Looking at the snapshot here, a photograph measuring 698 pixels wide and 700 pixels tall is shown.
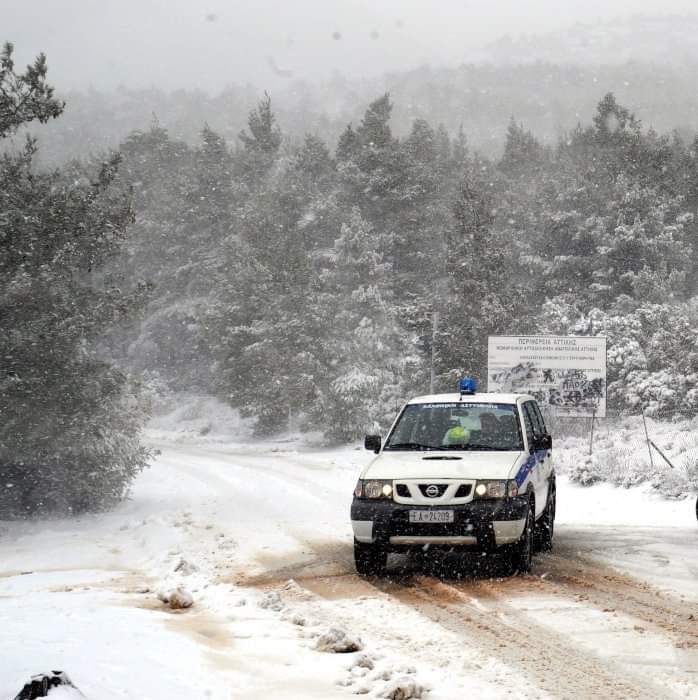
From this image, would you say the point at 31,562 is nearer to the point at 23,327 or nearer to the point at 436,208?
the point at 23,327

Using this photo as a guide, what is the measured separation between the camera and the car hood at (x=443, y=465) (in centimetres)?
866

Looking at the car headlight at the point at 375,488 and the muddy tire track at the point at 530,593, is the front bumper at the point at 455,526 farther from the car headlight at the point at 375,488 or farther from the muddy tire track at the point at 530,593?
the muddy tire track at the point at 530,593

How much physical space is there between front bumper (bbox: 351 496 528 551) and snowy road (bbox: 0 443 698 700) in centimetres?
43

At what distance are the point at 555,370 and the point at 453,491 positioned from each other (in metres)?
15.2

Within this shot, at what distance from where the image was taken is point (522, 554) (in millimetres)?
8828

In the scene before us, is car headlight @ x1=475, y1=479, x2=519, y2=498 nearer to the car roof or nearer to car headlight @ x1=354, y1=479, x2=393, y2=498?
car headlight @ x1=354, y1=479, x2=393, y2=498

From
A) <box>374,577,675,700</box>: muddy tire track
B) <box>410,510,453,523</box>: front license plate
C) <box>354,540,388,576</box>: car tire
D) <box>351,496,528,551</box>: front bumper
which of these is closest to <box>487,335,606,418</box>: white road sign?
<box>354,540,388,576</box>: car tire

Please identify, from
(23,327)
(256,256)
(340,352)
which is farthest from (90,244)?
(256,256)

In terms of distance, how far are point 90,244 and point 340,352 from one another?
21.6 metres

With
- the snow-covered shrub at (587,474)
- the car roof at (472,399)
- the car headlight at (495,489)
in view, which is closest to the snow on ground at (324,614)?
the car headlight at (495,489)

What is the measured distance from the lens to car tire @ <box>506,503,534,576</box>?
8.77 m

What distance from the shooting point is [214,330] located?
146 ft

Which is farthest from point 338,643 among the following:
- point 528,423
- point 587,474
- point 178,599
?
point 587,474

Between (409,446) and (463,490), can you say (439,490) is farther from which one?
(409,446)
